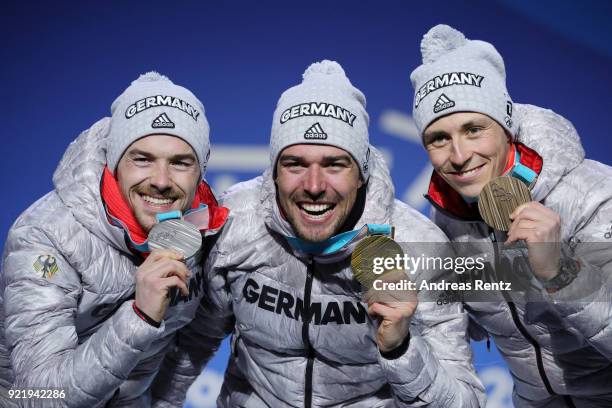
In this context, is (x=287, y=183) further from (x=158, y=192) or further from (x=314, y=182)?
(x=158, y=192)

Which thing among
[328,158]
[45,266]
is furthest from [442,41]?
[45,266]

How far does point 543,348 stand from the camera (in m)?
2.03

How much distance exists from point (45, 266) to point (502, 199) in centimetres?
123

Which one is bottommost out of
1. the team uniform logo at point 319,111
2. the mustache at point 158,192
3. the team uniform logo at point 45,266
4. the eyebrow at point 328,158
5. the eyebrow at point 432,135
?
the team uniform logo at point 45,266

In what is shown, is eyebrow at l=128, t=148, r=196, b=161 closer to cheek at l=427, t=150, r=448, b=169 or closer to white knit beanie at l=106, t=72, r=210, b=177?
white knit beanie at l=106, t=72, r=210, b=177

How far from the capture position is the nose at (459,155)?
1.86 metres

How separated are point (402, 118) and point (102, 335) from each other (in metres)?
2.27

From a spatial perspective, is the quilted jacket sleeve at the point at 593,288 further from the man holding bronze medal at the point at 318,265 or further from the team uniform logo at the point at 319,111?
the team uniform logo at the point at 319,111

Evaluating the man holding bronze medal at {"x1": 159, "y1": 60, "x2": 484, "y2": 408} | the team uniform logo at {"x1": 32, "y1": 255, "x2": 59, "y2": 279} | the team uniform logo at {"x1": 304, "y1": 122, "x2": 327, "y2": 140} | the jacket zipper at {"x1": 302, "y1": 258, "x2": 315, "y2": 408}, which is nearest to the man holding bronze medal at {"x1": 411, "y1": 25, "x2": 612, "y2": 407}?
the man holding bronze medal at {"x1": 159, "y1": 60, "x2": 484, "y2": 408}

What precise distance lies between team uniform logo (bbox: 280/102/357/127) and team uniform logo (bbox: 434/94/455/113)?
0.79ft

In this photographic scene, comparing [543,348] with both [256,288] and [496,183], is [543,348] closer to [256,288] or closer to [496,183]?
[496,183]

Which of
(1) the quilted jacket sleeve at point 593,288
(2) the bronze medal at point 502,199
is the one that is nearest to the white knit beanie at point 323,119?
(2) the bronze medal at point 502,199

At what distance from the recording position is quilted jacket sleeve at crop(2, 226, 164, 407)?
1.75 meters

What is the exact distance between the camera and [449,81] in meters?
1.96
